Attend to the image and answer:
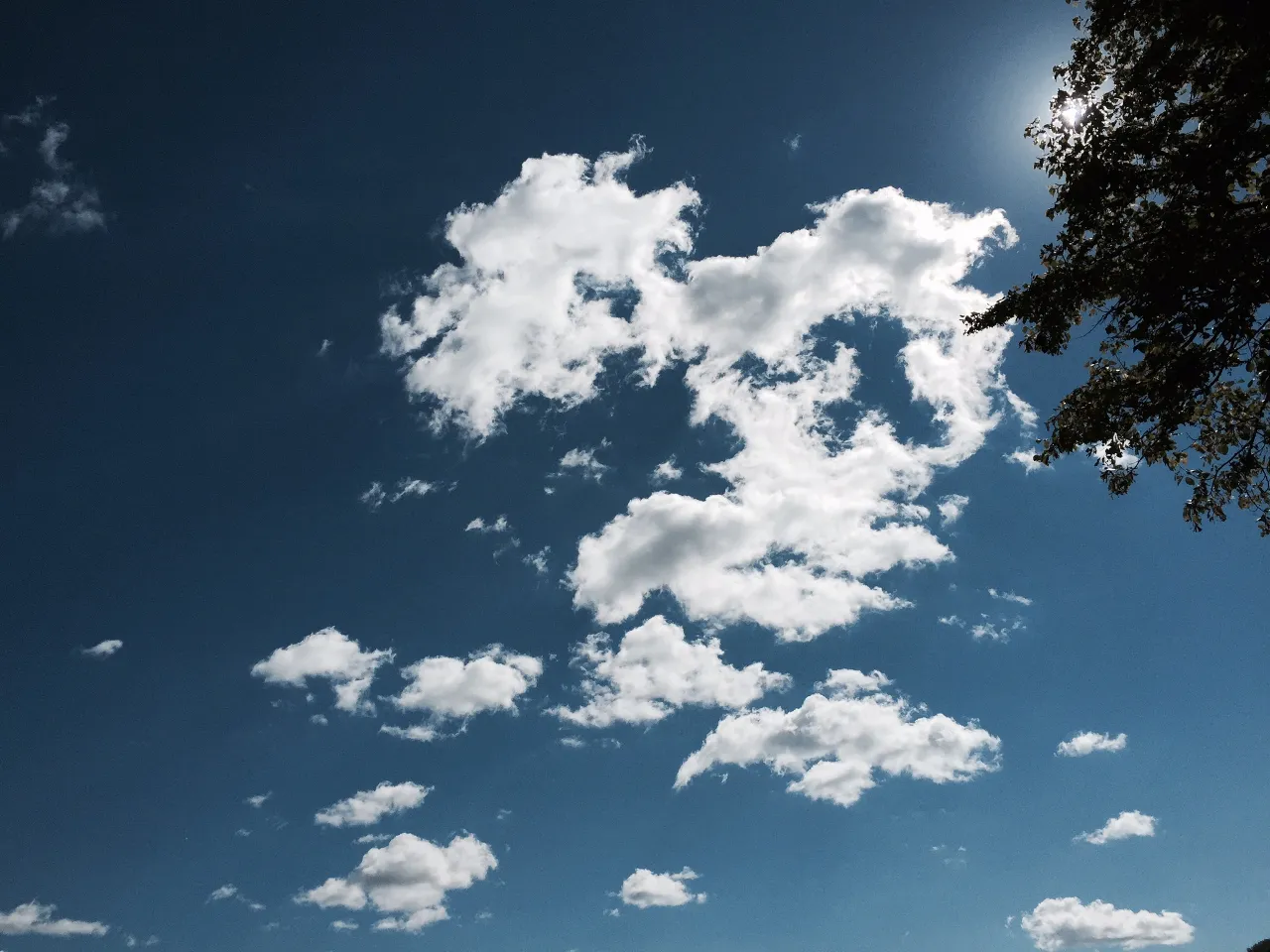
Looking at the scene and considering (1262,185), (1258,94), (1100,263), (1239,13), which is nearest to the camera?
(1239,13)

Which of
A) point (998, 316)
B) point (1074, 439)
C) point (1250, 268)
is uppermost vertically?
point (998, 316)

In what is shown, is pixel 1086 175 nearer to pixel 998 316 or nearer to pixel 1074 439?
pixel 998 316

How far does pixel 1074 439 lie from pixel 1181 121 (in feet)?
18.8

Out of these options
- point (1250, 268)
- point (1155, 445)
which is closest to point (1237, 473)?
point (1155, 445)

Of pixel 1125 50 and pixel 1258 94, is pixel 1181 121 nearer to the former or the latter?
pixel 1258 94

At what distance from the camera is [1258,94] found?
501 inches

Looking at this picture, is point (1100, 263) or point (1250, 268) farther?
point (1100, 263)

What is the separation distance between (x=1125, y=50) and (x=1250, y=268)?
5.13 m

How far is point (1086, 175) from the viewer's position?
14352 mm

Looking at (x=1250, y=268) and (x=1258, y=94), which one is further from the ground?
(x=1258, y=94)

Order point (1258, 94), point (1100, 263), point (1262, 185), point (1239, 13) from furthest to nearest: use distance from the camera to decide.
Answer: point (1100, 263) < point (1262, 185) < point (1258, 94) < point (1239, 13)

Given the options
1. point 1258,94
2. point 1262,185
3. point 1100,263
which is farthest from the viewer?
point 1100,263

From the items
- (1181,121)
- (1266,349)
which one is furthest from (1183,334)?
(1181,121)

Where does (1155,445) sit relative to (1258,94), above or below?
below
